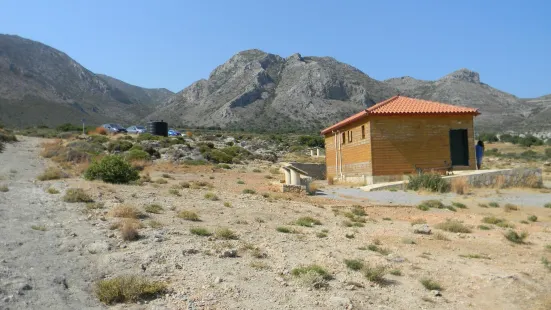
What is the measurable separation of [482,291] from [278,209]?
762 cm

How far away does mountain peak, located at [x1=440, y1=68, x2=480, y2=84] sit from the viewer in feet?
426

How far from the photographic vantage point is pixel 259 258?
8.40m

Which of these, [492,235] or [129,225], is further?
[492,235]

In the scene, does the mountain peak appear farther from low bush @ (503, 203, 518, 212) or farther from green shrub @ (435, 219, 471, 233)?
green shrub @ (435, 219, 471, 233)

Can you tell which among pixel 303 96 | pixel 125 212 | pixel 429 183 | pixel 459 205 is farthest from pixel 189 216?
pixel 303 96

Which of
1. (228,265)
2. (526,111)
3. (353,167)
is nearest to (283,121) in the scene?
(526,111)

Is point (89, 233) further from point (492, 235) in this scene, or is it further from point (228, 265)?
point (492, 235)

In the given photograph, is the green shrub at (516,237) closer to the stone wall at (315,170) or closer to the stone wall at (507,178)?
the stone wall at (507,178)

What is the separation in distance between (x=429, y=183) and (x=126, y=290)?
1738cm

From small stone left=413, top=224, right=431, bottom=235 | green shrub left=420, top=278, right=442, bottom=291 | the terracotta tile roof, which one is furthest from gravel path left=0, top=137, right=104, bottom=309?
the terracotta tile roof

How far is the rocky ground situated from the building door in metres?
11.1

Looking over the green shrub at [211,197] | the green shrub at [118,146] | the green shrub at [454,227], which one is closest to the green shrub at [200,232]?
the green shrub at [211,197]

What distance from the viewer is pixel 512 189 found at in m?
21.9

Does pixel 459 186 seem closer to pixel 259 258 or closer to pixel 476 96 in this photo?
pixel 259 258
